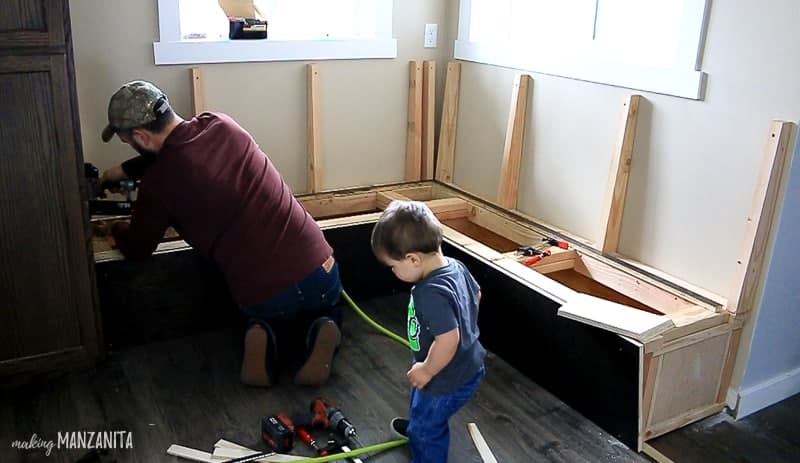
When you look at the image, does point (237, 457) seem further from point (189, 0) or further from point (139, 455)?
point (189, 0)

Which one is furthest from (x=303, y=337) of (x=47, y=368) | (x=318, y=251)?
(x=47, y=368)

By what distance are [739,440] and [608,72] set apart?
1.49m

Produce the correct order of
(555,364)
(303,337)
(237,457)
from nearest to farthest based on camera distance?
(237,457) < (555,364) < (303,337)

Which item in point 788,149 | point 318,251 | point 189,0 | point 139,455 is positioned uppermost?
point 189,0

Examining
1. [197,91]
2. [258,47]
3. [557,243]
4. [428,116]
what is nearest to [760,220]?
[557,243]

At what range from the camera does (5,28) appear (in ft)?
7.41

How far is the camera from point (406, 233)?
1887 mm

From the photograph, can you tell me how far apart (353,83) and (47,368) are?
1.96 meters

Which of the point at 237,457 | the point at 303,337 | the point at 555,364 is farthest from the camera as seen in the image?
the point at 303,337

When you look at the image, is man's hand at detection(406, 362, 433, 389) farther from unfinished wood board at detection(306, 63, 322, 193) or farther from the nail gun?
unfinished wood board at detection(306, 63, 322, 193)

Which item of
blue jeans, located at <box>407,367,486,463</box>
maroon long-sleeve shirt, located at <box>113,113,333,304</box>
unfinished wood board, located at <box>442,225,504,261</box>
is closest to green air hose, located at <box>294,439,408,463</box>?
blue jeans, located at <box>407,367,486,463</box>

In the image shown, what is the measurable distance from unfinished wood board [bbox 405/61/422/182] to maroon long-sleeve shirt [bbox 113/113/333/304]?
1.34 meters

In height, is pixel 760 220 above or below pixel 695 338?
above

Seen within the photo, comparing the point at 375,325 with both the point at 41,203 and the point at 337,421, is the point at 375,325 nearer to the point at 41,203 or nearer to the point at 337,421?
the point at 337,421
